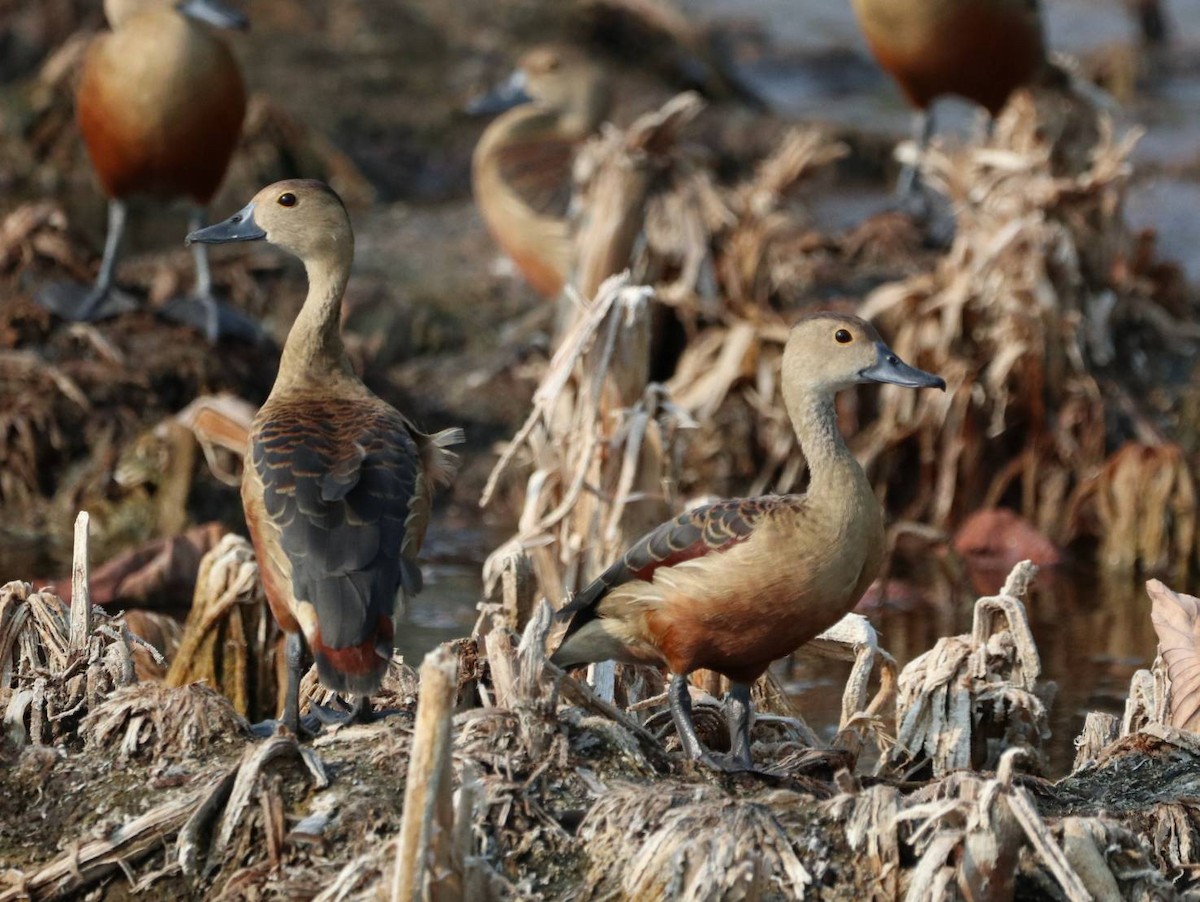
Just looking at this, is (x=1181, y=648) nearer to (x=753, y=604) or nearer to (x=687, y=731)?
(x=753, y=604)

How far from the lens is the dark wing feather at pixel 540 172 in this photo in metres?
10.0

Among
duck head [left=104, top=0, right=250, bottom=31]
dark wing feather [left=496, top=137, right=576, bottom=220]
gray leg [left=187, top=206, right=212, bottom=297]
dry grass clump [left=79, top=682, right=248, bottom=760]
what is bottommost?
gray leg [left=187, top=206, right=212, bottom=297]

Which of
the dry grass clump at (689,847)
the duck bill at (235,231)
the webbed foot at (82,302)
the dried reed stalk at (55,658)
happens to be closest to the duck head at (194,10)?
the webbed foot at (82,302)

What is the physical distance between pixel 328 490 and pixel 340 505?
0.04 metres

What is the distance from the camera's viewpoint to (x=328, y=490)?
4.27 metres

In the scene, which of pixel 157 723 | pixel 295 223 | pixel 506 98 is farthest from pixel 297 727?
pixel 506 98

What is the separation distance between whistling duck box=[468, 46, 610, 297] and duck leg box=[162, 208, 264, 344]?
142cm

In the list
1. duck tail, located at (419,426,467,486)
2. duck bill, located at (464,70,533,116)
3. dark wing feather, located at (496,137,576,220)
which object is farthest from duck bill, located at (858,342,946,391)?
duck bill, located at (464,70,533,116)

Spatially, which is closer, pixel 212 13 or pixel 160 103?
pixel 160 103

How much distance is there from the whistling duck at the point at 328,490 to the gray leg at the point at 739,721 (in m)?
0.73

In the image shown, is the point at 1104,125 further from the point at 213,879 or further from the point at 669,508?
the point at 213,879

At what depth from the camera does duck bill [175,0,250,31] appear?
8.59 metres

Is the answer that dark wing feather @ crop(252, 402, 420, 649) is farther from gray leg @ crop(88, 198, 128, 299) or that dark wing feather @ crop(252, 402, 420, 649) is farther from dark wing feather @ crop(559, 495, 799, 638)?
gray leg @ crop(88, 198, 128, 299)

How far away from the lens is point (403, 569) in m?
4.26
